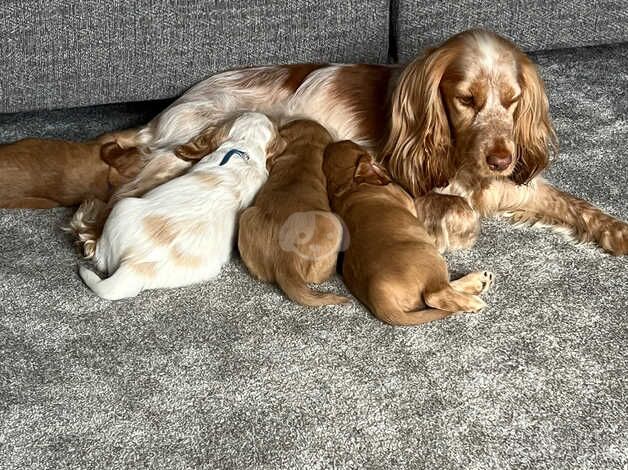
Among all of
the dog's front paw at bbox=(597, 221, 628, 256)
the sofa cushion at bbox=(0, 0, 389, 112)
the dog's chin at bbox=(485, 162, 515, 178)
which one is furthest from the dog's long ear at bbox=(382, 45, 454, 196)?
the sofa cushion at bbox=(0, 0, 389, 112)

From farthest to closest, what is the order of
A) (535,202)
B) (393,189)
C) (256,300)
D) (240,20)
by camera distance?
(240,20) → (535,202) → (393,189) → (256,300)

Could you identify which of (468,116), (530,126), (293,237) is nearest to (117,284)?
(293,237)

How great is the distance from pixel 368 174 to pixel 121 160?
734 millimetres

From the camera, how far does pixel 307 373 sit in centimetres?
191

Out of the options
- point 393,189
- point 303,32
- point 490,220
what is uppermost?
point 303,32

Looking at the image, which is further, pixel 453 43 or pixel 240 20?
pixel 240 20

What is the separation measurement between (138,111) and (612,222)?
67.7 inches

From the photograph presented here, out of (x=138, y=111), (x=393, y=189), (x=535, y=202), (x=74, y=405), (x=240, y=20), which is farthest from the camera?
(x=138, y=111)

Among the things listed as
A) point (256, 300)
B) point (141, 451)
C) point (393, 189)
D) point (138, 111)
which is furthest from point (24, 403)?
point (138, 111)

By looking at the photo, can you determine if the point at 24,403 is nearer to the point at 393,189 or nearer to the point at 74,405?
the point at 74,405

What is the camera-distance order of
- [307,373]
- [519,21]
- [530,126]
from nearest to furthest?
[307,373]
[530,126]
[519,21]

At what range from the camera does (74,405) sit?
1821mm

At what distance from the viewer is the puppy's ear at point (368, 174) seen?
2232 millimetres

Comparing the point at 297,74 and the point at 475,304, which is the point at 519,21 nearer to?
the point at 297,74
